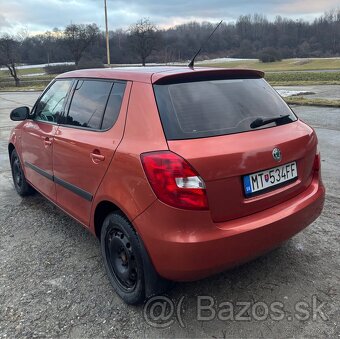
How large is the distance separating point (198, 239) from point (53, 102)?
243 centimetres

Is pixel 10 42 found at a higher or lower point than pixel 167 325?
higher

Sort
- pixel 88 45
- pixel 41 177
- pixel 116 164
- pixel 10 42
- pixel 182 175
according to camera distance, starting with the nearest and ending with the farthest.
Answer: pixel 182 175 < pixel 116 164 < pixel 41 177 < pixel 10 42 < pixel 88 45

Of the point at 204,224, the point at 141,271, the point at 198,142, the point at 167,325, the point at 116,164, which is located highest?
the point at 198,142

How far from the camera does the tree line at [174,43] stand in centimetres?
6191

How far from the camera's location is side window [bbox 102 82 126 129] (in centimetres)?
290

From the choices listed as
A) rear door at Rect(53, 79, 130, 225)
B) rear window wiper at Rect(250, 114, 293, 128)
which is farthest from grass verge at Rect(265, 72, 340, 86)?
rear door at Rect(53, 79, 130, 225)

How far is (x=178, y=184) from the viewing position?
7.70 ft

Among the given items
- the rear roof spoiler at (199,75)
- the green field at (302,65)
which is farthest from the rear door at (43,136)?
the green field at (302,65)

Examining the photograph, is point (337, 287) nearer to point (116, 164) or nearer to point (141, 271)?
point (141, 271)

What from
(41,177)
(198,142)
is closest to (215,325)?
(198,142)

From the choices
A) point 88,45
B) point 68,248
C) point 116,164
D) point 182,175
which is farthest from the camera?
point 88,45

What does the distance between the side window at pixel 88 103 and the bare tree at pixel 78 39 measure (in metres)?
62.6

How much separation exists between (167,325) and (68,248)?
1478mm

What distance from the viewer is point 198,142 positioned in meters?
2.46
